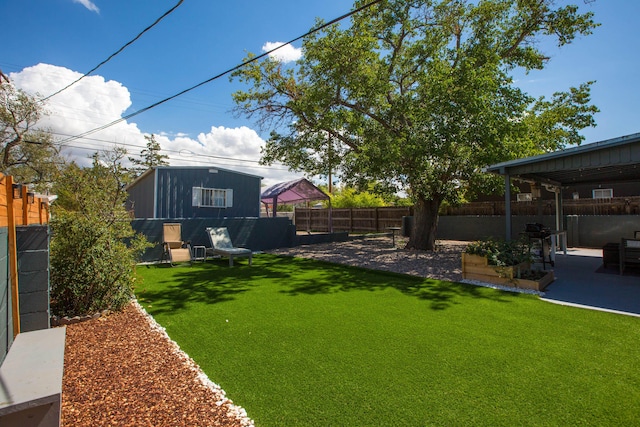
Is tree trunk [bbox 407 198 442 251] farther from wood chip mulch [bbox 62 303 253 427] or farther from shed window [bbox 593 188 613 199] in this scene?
shed window [bbox 593 188 613 199]

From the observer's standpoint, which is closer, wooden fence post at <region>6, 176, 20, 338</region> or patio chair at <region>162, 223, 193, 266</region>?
wooden fence post at <region>6, 176, 20, 338</region>

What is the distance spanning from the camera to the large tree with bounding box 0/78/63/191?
18281 mm

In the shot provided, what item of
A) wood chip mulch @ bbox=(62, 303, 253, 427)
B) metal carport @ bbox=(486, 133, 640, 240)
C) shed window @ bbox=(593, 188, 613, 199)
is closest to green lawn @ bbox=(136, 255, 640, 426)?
wood chip mulch @ bbox=(62, 303, 253, 427)

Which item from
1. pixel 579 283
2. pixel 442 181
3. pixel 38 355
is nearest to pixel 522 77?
pixel 442 181

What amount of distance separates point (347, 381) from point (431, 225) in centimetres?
947

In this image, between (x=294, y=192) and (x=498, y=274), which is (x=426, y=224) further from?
(x=294, y=192)

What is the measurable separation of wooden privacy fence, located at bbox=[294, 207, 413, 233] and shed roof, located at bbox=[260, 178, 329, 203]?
3.75 ft

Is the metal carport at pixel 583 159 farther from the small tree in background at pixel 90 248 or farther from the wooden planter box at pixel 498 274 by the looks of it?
the small tree in background at pixel 90 248

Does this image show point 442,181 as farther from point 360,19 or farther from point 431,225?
point 360,19

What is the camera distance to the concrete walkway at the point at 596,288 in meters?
5.01

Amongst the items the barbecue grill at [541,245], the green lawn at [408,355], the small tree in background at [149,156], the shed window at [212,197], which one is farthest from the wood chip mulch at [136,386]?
the small tree in background at [149,156]

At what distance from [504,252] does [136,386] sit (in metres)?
6.38

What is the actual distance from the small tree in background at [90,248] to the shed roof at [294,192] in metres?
11.3

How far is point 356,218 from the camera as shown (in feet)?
68.6
